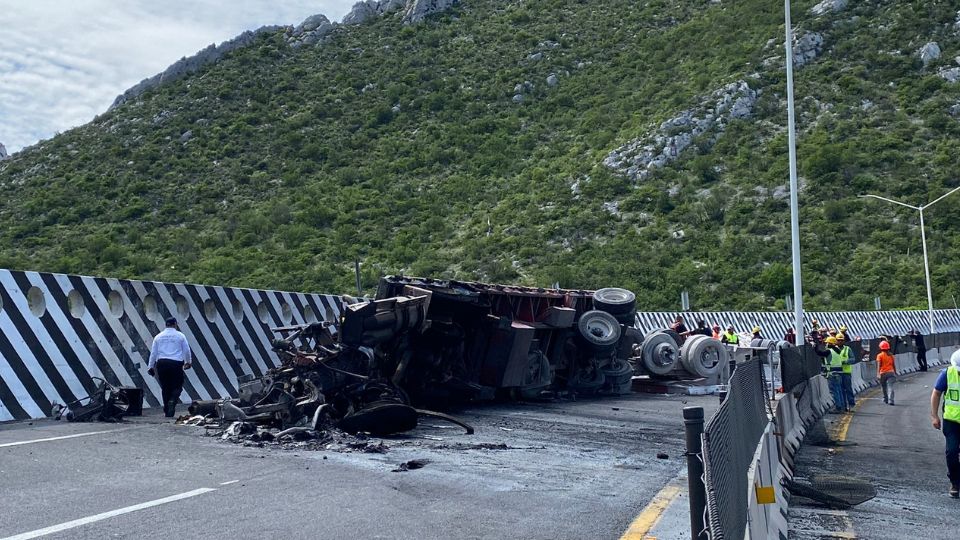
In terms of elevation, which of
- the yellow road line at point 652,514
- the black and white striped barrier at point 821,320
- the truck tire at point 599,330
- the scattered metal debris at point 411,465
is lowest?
the yellow road line at point 652,514

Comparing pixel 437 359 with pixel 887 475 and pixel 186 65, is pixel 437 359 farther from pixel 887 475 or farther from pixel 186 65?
pixel 186 65

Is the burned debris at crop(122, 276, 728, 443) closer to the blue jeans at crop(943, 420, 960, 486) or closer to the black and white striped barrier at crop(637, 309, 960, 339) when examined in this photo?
the blue jeans at crop(943, 420, 960, 486)

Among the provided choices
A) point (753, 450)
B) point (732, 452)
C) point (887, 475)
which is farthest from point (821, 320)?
point (732, 452)

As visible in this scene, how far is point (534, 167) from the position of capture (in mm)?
67500

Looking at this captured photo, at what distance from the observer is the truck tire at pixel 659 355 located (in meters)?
23.0

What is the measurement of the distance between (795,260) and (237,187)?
49.5 m

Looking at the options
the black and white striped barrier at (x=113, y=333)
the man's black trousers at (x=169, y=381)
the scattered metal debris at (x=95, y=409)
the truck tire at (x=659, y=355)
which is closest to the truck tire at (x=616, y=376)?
the truck tire at (x=659, y=355)

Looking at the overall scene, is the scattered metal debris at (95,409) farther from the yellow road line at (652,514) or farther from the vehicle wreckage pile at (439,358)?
the yellow road line at (652,514)

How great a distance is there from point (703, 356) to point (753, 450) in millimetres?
14588

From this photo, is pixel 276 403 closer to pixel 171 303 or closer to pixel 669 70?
pixel 171 303

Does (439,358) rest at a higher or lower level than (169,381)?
higher

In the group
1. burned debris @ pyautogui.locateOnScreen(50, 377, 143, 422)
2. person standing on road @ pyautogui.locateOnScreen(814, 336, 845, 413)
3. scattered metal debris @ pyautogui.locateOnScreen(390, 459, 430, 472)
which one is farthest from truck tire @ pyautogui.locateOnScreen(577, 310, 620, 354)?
scattered metal debris @ pyautogui.locateOnScreen(390, 459, 430, 472)

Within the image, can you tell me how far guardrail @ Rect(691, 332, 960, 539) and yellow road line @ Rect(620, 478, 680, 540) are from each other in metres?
0.75

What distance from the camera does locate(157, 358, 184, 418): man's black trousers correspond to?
14.0 meters
